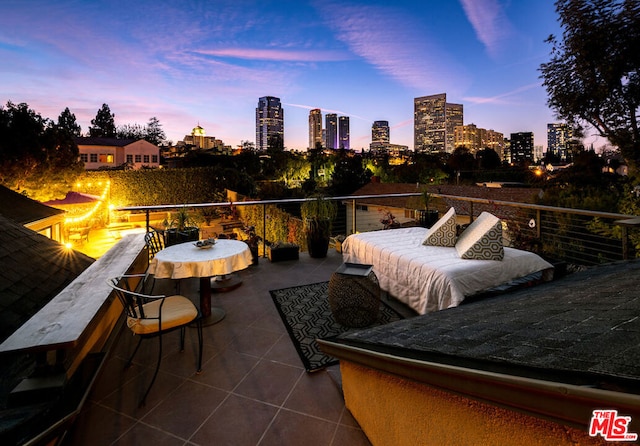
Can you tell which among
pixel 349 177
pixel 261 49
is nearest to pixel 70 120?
pixel 349 177

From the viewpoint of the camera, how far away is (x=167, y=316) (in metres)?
2.41

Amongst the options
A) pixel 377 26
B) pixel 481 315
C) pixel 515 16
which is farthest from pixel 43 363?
pixel 515 16

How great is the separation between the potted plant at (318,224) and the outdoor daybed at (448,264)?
1.73 m

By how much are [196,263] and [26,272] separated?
3.86 ft

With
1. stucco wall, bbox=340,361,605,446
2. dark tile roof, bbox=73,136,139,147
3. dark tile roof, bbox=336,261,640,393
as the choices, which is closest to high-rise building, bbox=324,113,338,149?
dark tile roof, bbox=73,136,139,147

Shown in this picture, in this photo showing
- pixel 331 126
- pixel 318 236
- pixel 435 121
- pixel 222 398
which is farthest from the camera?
pixel 331 126

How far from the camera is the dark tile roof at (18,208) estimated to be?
132 inches

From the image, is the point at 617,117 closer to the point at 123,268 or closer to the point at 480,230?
the point at 480,230

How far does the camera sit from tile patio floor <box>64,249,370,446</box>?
6.21 feet

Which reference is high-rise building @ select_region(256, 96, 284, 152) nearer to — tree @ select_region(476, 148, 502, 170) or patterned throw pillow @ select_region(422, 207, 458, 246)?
tree @ select_region(476, 148, 502, 170)

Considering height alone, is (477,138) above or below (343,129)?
below

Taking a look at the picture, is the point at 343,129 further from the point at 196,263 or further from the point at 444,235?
the point at 196,263

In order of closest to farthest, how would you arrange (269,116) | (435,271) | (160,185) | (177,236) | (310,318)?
(435,271) < (310,318) < (177,236) < (160,185) < (269,116)

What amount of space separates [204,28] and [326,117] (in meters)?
78.5
